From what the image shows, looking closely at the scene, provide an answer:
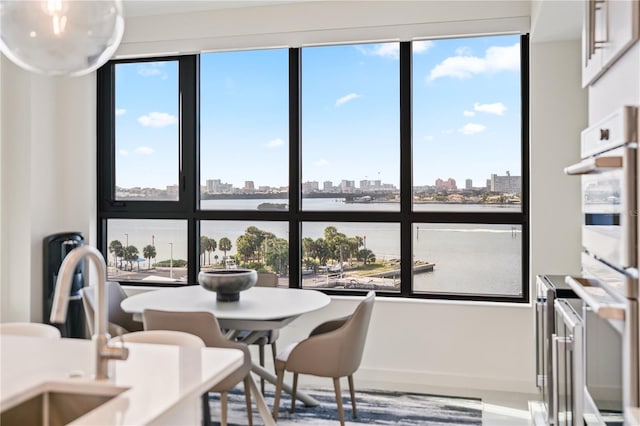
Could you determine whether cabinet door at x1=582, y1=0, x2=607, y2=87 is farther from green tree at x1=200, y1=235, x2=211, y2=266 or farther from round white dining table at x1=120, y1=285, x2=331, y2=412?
green tree at x1=200, y1=235, x2=211, y2=266

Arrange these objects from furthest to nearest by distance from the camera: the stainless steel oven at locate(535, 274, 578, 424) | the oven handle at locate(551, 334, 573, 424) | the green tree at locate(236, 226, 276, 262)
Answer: the green tree at locate(236, 226, 276, 262) → the stainless steel oven at locate(535, 274, 578, 424) → the oven handle at locate(551, 334, 573, 424)

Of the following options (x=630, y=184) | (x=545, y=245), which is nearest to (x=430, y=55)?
(x=545, y=245)

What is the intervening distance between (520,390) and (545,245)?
1005 millimetres

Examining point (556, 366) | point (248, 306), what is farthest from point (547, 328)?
point (248, 306)

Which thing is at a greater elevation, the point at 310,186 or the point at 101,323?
the point at 310,186

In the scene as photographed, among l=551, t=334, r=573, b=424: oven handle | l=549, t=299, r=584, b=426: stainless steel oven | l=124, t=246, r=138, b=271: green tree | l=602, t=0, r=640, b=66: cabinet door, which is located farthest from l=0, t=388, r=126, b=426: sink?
l=124, t=246, r=138, b=271: green tree

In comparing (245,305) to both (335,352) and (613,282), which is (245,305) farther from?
(613,282)

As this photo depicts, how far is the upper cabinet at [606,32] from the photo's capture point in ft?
5.24

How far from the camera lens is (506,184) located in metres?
4.25

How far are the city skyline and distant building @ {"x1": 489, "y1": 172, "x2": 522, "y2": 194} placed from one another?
0.06 m

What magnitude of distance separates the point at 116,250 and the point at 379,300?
2.29 metres

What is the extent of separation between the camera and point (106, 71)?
4.95 meters

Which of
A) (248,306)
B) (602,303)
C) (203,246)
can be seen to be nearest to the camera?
(602,303)

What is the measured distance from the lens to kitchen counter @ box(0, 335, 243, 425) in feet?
4.35
